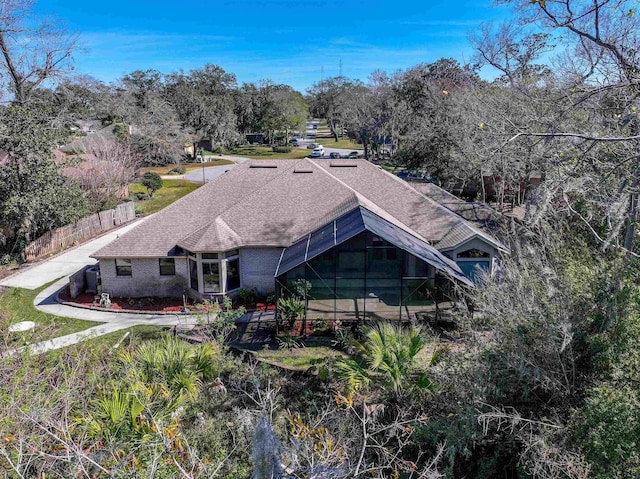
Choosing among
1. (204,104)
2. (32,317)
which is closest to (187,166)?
(204,104)

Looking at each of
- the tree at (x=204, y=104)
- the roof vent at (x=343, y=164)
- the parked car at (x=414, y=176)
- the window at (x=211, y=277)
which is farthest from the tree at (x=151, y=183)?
the tree at (x=204, y=104)

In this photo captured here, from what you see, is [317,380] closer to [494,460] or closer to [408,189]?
[494,460]

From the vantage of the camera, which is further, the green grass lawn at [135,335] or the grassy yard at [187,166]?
the grassy yard at [187,166]

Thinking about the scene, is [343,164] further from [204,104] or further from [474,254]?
[204,104]

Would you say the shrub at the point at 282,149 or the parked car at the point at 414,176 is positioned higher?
the shrub at the point at 282,149

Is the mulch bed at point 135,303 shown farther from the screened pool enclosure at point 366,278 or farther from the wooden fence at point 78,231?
the wooden fence at point 78,231

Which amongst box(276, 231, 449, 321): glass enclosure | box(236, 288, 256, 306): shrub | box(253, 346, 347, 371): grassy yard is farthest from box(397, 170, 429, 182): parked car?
box(253, 346, 347, 371): grassy yard

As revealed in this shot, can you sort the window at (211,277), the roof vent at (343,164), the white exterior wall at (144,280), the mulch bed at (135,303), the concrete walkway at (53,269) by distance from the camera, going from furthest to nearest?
the roof vent at (343,164) → the concrete walkway at (53,269) → the white exterior wall at (144,280) → the window at (211,277) → the mulch bed at (135,303)
